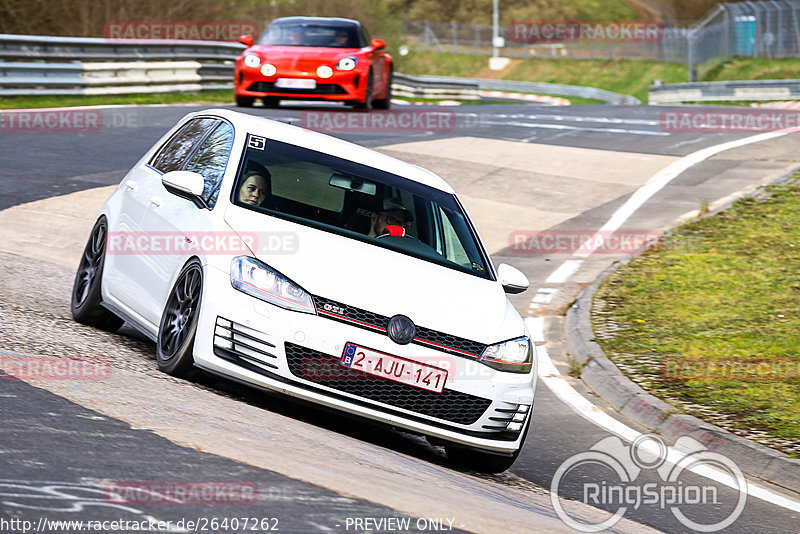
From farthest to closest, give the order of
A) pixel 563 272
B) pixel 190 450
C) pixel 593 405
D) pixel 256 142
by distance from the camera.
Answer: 1. pixel 563 272
2. pixel 593 405
3. pixel 256 142
4. pixel 190 450

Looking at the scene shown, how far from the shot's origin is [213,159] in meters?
7.23

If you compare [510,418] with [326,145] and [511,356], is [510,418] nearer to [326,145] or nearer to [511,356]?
[511,356]

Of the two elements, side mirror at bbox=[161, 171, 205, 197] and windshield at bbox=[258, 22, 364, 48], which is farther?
windshield at bbox=[258, 22, 364, 48]

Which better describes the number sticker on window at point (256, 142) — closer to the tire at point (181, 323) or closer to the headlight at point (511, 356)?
the tire at point (181, 323)

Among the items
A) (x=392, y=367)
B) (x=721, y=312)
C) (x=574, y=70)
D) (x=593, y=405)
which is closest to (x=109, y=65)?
(x=721, y=312)

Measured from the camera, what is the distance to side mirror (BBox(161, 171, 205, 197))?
21.9 feet

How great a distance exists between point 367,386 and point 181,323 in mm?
1185

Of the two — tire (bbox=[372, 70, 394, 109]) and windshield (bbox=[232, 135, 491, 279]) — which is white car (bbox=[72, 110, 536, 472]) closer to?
windshield (bbox=[232, 135, 491, 279])

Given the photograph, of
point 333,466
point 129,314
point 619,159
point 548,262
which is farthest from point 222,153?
point 619,159

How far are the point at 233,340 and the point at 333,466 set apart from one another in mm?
1104

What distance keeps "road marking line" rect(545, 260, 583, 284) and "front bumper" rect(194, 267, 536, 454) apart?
20.7 feet

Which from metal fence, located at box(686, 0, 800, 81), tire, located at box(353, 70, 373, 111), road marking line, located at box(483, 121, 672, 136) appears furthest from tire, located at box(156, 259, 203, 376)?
metal fence, located at box(686, 0, 800, 81)

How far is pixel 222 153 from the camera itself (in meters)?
7.18

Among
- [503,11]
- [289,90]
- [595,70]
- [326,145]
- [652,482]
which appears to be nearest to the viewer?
[652,482]
